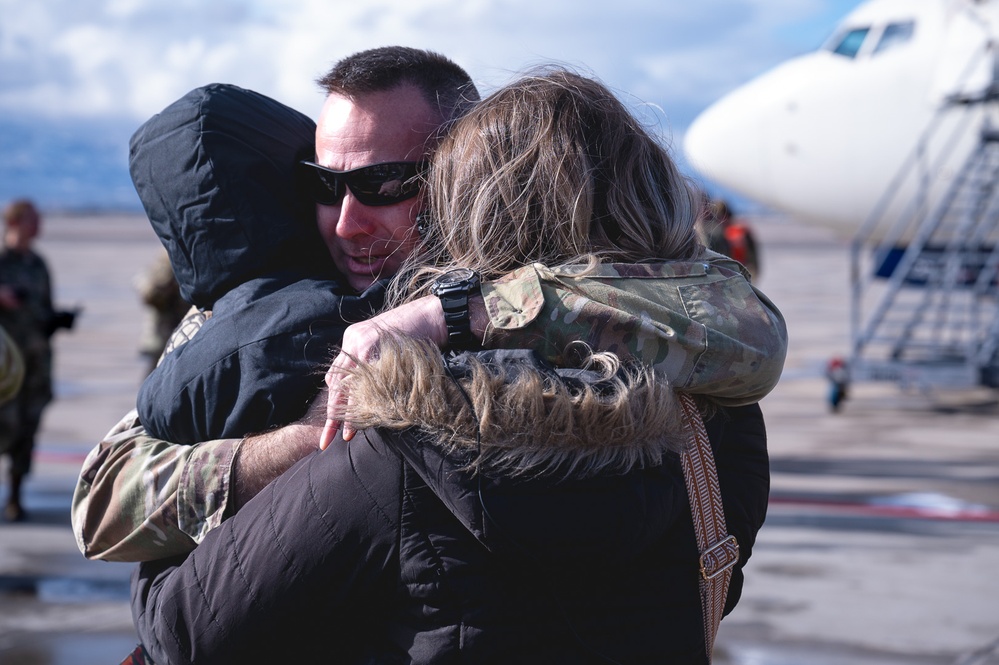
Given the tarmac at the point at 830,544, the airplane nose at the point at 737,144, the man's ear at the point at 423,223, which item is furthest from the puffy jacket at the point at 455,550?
the airplane nose at the point at 737,144

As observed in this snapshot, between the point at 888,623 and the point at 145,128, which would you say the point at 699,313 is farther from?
the point at 888,623

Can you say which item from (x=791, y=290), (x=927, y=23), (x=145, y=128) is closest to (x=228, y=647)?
(x=145, y=128)

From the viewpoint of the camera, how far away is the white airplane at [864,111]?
10.5 meters

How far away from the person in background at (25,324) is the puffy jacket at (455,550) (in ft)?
18.0

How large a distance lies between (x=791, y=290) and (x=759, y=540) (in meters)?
18.6

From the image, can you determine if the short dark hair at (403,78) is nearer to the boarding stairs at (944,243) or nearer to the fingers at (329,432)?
the fingers at (329,432)

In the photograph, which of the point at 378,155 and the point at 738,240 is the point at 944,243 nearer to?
the point at 738,240

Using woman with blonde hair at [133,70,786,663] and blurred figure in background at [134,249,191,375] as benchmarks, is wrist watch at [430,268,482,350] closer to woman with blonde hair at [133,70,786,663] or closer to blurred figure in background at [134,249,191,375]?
woman with blonde hair at [133,70,786,663]

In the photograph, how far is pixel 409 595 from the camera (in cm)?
134

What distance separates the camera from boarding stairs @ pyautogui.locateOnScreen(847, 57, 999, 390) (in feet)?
32.5

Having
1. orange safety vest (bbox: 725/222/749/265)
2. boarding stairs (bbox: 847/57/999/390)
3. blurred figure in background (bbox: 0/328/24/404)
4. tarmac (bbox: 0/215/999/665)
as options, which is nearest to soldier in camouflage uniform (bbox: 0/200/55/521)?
tarmac (bbox: 0/215/999/665)

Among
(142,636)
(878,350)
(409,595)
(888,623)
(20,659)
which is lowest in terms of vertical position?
(878,350)

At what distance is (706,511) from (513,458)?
33 cm

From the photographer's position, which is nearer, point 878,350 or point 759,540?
point 759,540
